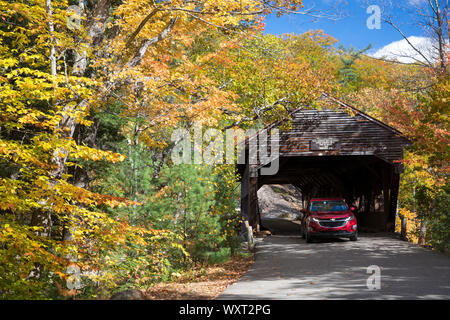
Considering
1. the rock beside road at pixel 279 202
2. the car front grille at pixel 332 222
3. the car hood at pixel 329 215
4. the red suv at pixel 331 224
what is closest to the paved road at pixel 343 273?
the red suv at pixel 331 224

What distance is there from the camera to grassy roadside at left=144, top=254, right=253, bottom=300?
31.0 ft

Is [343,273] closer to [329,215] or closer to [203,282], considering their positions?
[203,282]

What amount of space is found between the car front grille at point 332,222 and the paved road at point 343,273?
89 cm

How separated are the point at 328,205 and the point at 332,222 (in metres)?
1.31

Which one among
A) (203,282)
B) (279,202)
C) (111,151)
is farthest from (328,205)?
(279,202)

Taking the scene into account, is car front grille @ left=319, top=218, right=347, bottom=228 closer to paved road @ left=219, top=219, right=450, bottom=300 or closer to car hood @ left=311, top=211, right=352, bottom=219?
car hood @ left=311, top=211, right=352, bottom=219

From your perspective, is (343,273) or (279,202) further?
(279,202)

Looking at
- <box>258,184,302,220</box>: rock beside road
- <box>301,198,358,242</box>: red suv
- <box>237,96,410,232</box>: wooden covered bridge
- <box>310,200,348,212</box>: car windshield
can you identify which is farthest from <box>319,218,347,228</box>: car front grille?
<box>258,184,302,220</box>: rock beside road

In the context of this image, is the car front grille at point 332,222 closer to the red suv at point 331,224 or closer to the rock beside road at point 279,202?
the red suv at point 331,224

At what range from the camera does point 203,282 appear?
11617mm

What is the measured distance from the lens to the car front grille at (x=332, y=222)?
17328mm

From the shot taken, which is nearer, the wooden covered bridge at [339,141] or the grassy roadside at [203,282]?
the grassy roadside at [203,282]

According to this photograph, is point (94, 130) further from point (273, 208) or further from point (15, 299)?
point (273, 208)

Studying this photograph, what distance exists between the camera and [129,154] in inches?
466
